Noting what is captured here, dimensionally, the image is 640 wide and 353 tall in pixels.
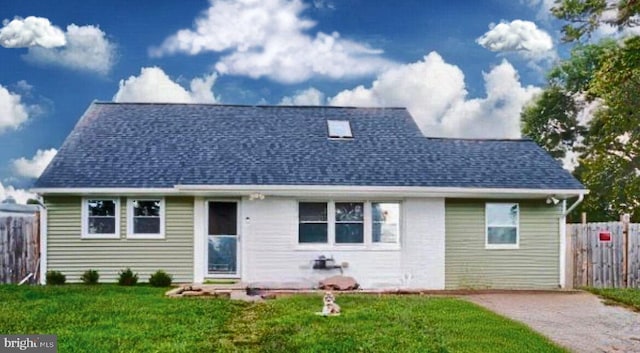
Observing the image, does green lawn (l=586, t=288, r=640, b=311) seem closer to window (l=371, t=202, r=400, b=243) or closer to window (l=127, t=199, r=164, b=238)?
window (l=371, t=202, r=400, b=243)

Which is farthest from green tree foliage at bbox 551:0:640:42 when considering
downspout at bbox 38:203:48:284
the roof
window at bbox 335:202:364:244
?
downspout at bbox 38:203:48:284

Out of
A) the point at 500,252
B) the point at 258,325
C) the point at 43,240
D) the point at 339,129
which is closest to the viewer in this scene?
the point at 258,325

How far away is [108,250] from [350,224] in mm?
5925

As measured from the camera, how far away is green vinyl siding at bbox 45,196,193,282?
15.9 m

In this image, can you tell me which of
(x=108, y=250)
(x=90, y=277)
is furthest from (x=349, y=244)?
(x=90, y=277)

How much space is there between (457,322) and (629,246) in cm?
902

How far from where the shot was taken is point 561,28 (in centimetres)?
1847

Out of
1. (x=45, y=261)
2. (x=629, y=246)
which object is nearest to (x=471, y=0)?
(x=629, y=246)

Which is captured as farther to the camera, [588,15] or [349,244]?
[588,15]

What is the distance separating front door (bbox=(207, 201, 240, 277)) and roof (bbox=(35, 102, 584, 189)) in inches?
30.7

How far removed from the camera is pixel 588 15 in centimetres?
1753

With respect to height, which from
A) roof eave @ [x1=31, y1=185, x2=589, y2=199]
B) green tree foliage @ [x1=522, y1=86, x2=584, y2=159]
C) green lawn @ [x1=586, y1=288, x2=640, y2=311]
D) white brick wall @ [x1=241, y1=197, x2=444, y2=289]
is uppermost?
green tree foliage @ [x1=522, y1=86, x2=584, y2=159]

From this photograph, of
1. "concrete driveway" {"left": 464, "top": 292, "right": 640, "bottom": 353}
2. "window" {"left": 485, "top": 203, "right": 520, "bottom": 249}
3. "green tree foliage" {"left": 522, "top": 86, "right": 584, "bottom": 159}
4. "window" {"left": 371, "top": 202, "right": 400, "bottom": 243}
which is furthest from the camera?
"green tree foliage" {"left": 522, "top": 86, "right": 584, "bottom": 159}

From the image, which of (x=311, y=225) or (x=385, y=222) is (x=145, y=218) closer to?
(x=311, y=225)
